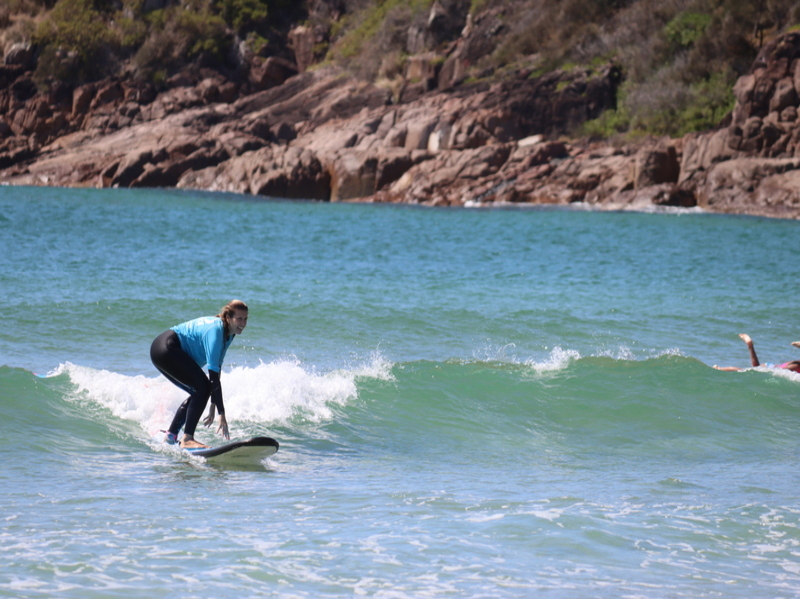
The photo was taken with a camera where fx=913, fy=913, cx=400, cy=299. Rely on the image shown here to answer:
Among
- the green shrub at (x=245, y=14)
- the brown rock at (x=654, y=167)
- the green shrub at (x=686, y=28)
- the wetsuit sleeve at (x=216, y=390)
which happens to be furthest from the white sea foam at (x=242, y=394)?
the green shrub at (x=245, y=14)

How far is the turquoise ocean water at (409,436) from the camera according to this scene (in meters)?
5.68

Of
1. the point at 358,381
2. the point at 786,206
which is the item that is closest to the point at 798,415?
the point at 358,381

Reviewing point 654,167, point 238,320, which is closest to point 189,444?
point 238,320

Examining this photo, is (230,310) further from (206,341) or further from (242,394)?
(242,394)

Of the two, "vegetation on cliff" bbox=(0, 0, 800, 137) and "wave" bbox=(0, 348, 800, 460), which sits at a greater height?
"vegetation on cliff" bbox=(0, 0, 800, 137)

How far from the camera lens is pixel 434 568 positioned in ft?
18.5

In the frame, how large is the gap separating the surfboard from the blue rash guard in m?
0.67

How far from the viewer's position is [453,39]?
62188mm

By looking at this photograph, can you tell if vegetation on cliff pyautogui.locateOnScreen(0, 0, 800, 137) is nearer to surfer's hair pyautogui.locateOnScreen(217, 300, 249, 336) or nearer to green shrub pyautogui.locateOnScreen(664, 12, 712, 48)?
green shrub pyautogui.locateOnScreen(664, 12, 712, 48)

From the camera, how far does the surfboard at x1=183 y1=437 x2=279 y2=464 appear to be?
7.75 m

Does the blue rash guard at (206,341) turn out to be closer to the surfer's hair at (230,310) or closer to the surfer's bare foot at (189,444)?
the surfer's hair at (230,310)

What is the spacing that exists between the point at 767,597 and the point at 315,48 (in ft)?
223

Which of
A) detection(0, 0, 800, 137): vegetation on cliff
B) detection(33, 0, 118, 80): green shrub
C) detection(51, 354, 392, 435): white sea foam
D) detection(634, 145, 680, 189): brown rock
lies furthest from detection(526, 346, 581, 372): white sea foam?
detection(33, 0, 118, 80): green shrub

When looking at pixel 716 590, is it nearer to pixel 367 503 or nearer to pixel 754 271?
pixel 367 503
